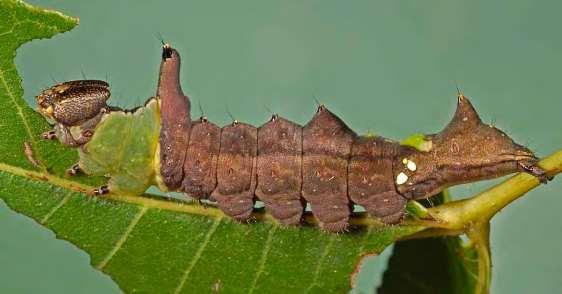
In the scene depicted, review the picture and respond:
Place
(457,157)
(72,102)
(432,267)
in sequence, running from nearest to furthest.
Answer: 1. (72,102)
2. (457,157)
3. (432,267)

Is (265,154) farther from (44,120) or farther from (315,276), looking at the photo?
(44,120)

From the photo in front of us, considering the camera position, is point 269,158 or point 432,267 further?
point 432,267

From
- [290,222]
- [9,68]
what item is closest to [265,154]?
[290,222]

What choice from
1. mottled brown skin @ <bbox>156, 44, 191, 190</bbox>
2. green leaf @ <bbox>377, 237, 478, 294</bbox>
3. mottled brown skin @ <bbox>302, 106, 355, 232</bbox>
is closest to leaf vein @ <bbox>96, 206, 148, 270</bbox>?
mottled brown skin @ <bbox>156, 44, 191, 190</bbox>

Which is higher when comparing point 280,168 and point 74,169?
point 280,168

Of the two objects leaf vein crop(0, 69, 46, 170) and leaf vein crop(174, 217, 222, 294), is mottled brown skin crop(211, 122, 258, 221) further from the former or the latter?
leaf vein crop(0, 69, 46, 170)

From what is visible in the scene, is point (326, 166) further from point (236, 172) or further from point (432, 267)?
point (432, 267)

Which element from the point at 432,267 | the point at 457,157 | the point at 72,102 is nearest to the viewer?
the point at 72,102

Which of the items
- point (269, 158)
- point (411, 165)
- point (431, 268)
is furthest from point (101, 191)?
point (431, 268)
